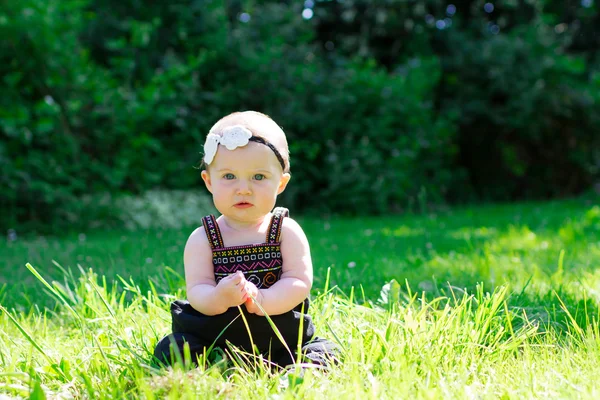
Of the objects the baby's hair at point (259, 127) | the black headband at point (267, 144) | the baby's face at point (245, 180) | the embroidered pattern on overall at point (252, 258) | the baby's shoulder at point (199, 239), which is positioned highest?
the baby's hair at point (259, 127)

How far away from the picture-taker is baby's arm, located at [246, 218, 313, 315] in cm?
194

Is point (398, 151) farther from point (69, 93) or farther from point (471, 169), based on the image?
point (69, 93)

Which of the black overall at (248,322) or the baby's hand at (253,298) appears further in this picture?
the black overall at (248,322)

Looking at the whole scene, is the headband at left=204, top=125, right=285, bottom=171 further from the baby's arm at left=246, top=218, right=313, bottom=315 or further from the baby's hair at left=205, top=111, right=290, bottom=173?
the baby's arm at left=246, top=218, right=313, bottom=315

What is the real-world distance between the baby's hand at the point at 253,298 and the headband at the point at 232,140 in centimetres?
43

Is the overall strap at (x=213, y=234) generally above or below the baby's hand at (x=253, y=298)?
above

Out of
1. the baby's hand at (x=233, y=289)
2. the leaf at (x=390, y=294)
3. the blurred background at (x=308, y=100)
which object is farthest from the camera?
the blurred background at (x=308, y=100)

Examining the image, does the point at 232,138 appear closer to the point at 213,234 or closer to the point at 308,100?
the point at 213,234

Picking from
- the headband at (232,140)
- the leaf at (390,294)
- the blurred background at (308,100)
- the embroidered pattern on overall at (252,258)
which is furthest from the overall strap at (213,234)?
the blurred background at (308,100)

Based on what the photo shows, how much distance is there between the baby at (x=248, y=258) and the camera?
6.48 ft

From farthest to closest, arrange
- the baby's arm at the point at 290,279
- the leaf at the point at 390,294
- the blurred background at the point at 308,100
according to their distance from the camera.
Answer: the blurred background at the point at 308,100 → the leaf at the point at 390,294 → the baby's arm at the point at 290,279

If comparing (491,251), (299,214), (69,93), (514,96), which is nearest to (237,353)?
(491,251)

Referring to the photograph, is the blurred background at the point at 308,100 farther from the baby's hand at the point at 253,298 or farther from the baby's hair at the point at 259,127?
the baby's hand at the point at 253,298

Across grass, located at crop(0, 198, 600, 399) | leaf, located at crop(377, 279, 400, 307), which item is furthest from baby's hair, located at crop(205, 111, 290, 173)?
leaf, located at crop(377, 279, 400, 307)
